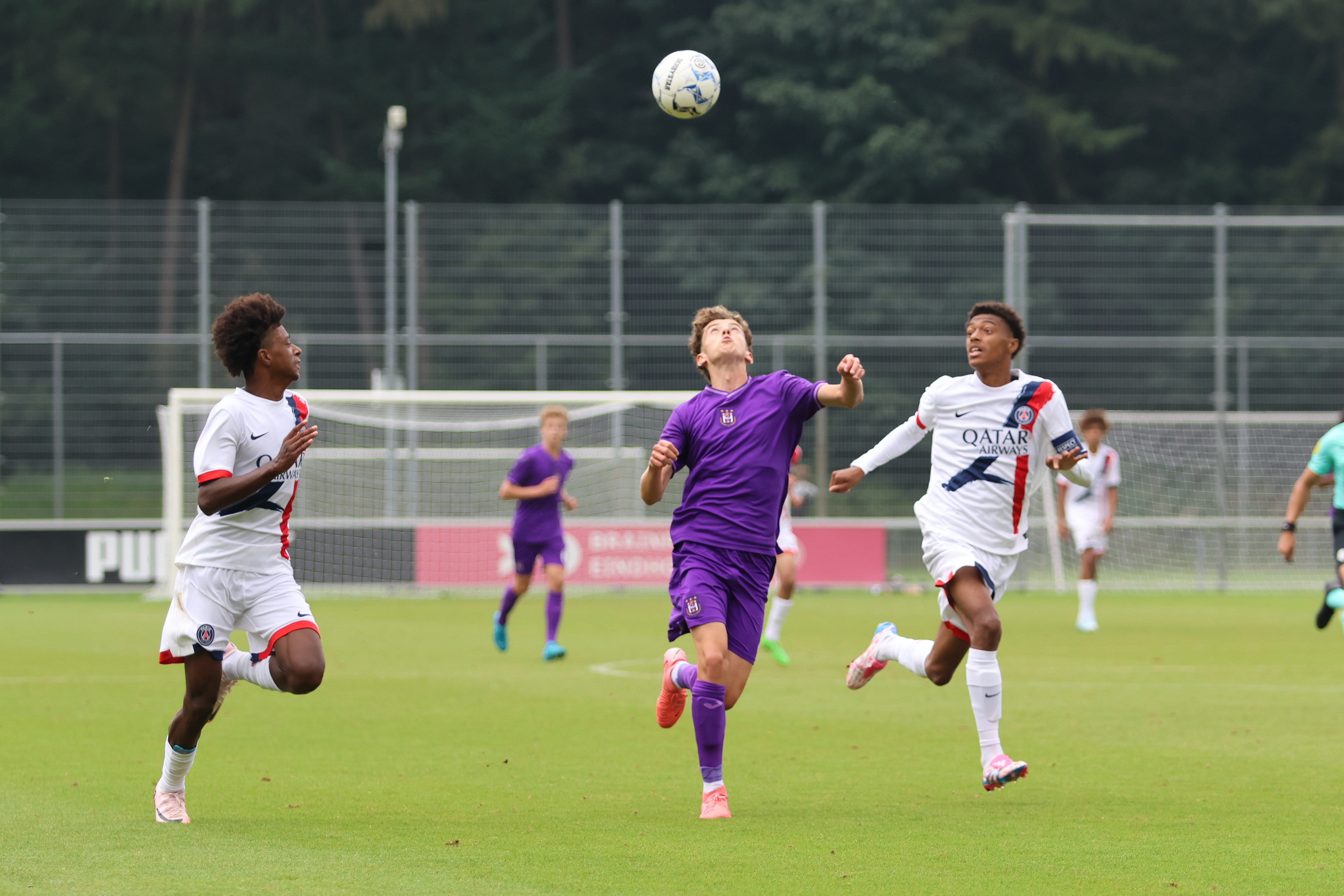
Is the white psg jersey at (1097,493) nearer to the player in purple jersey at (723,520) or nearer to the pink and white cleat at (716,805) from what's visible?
the player in purple jersey at (723,520)

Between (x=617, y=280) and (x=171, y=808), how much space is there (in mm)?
17747

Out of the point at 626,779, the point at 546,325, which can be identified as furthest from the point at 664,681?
the point at 546,325

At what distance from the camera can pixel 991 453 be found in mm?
7988

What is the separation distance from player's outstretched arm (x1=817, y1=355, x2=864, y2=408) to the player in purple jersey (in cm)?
1

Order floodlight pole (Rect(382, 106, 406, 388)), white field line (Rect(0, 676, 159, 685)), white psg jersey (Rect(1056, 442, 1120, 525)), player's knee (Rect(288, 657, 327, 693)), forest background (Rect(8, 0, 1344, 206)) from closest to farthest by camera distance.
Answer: player's knee (Rect(288, 657, 327, 693)), white field line (Rect(0, 676, 159, 685)), white psg jersey (Rect(1056, 442, 1120, 525)), floodlight pole (Rect(382, 106, 406, 388)), forest background (Rect(8, 0, 1344, 206))

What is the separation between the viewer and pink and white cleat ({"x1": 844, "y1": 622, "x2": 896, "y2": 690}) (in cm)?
841

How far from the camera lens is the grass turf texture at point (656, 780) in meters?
5.95

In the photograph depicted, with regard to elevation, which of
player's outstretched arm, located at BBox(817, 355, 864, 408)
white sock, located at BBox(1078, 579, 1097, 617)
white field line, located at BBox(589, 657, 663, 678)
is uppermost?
player's outstretched arm, located at BBox(817, 355, 864, 408)

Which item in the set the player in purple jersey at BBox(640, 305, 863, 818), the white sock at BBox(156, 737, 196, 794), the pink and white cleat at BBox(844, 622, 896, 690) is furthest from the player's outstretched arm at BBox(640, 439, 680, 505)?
the white sock at BBox(156, 737, 196, 794)

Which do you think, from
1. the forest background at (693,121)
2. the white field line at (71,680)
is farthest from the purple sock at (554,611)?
the forest background at (693,121)

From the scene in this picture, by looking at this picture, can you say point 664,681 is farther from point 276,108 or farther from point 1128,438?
point 276,108

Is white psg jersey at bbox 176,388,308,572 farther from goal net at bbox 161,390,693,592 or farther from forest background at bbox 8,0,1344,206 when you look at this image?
forest background at bbox 8,0,1344,206

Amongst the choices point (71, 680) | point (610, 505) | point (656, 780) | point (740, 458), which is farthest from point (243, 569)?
point (610, 505)

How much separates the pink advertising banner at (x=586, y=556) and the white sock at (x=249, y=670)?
1512 cm
